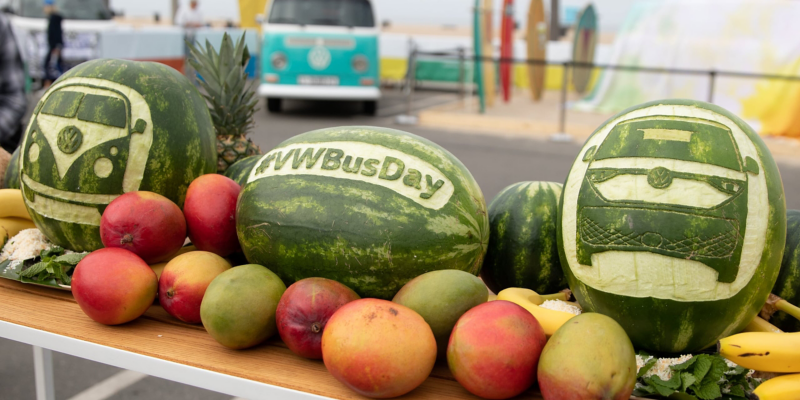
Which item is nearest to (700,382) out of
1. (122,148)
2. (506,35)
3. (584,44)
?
(122,148)

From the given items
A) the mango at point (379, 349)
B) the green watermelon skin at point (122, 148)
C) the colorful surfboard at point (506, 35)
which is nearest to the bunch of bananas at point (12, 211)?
the green watermelon skin at point (122, 148)

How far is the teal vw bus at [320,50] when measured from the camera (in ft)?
37.4

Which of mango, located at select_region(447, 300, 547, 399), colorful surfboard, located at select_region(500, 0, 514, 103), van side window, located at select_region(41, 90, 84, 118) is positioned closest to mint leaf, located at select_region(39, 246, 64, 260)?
van side window, located at select_region(41, 90, 84, 118)

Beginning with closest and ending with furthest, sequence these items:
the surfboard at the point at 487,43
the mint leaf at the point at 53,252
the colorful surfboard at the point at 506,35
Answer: the mint leaf at the point at 53,252
the surfboard at the point at 487,43
the colorful surfboard at the point at 506,35

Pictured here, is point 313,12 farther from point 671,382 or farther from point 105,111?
point 671,382

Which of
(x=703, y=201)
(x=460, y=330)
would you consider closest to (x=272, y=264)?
(x=460, y=330)

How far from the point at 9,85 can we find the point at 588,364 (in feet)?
14.4

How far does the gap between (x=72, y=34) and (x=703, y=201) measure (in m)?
15.6

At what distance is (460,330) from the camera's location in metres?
1.53

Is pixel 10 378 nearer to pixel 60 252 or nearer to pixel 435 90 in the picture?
pixel 60 252

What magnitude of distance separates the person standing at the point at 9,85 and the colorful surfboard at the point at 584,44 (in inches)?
589

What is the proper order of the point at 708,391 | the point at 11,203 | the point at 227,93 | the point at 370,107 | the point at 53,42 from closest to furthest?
the point at 708,391, the point at 11,203, the point at 227,93, the point at 370,107, the point at 53,42

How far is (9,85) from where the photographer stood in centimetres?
431

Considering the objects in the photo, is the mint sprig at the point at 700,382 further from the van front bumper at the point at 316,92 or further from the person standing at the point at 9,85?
the van front bumper at the point at 316,92
